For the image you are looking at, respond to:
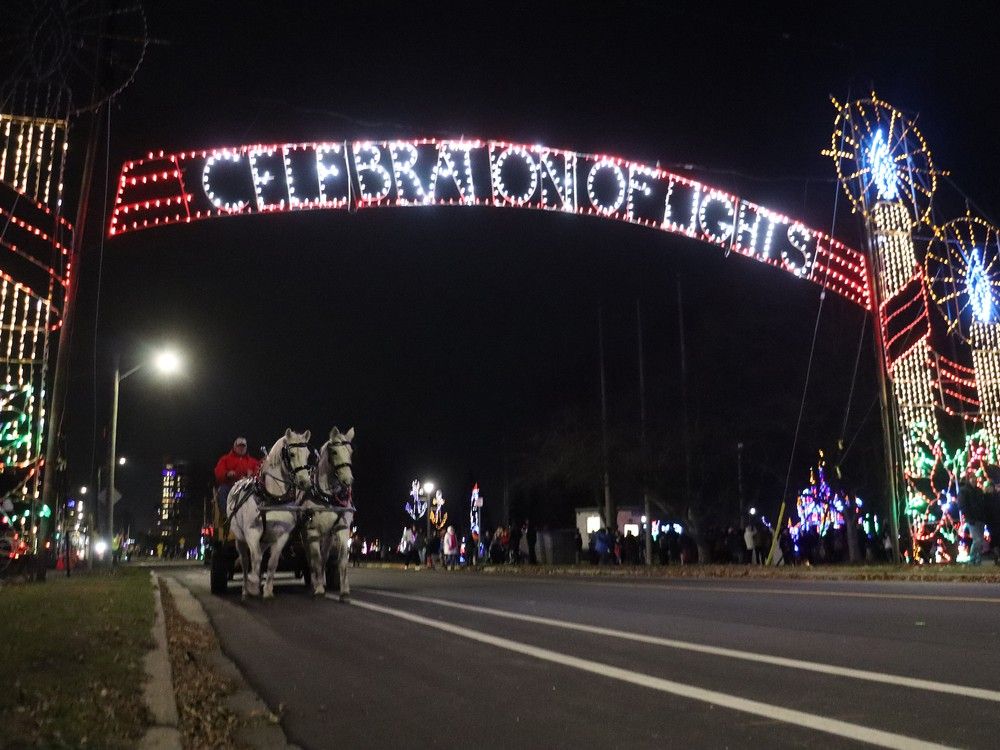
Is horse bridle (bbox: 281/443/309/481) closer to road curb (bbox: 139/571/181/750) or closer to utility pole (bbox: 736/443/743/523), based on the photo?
road curb (bbox: 139/571/181/750)

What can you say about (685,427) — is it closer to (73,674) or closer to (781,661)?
(781,661)

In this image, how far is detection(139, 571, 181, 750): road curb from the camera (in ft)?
18.3

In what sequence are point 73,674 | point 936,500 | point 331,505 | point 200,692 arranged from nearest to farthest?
point 73,674 < point 200,692 < point 331,505 < point 936,500

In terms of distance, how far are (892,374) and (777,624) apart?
58.2 ft

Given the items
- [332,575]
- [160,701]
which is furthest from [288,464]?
[160,701]

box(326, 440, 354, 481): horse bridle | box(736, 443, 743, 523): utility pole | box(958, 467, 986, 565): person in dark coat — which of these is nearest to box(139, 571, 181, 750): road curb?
box(326, 440, 354, 481): horse bridle

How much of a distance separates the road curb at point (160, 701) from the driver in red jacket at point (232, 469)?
32.1ft

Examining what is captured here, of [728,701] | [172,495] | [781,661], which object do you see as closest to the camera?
[728,701]

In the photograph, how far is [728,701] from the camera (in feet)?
22.6

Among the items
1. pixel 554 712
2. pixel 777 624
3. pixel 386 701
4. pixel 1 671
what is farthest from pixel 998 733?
pixel 1 671

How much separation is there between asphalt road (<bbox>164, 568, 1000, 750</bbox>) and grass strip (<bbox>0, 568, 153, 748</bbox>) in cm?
100

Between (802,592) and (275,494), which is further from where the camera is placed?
(275,494)

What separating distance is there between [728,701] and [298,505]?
1170 cm

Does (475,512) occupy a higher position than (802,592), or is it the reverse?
(475,512)
